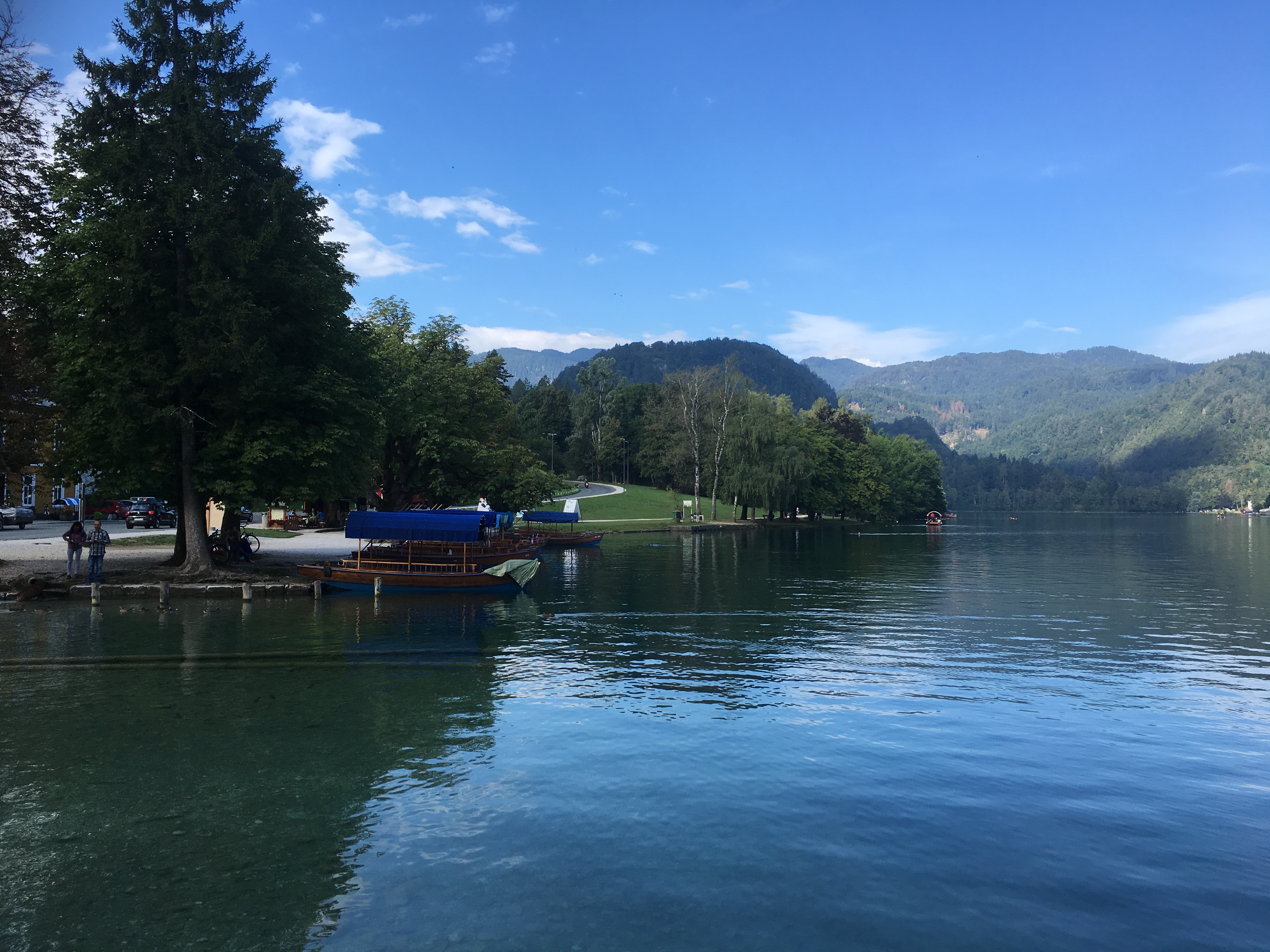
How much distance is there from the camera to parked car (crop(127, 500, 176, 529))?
64.5 meters

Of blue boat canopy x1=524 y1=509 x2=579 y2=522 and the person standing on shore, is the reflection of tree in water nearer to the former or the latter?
the person standing on shore

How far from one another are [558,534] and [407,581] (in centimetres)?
3555

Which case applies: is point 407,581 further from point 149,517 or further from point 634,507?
point 634,507

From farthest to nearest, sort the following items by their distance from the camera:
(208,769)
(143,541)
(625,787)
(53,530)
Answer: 1. (53,530)
2. (143,541)
3. (208,769)
4. (625,787)

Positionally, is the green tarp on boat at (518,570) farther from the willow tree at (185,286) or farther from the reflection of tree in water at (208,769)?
the reflection of tree in water at (208,769)

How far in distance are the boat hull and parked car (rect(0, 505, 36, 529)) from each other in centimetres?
4397

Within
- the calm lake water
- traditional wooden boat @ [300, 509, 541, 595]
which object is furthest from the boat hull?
the calm lake water

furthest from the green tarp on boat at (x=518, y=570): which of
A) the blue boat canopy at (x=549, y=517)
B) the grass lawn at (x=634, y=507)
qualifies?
the grass lawn at (x=634, y=507)

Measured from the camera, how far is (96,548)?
3038 cm

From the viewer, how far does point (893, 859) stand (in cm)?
994

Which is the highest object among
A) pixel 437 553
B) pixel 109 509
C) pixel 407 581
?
pixel 109 509

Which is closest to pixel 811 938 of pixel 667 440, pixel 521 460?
pixel 521 460

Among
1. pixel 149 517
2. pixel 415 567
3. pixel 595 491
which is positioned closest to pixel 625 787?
pixel 415 567

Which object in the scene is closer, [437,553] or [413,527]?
[413,527]
